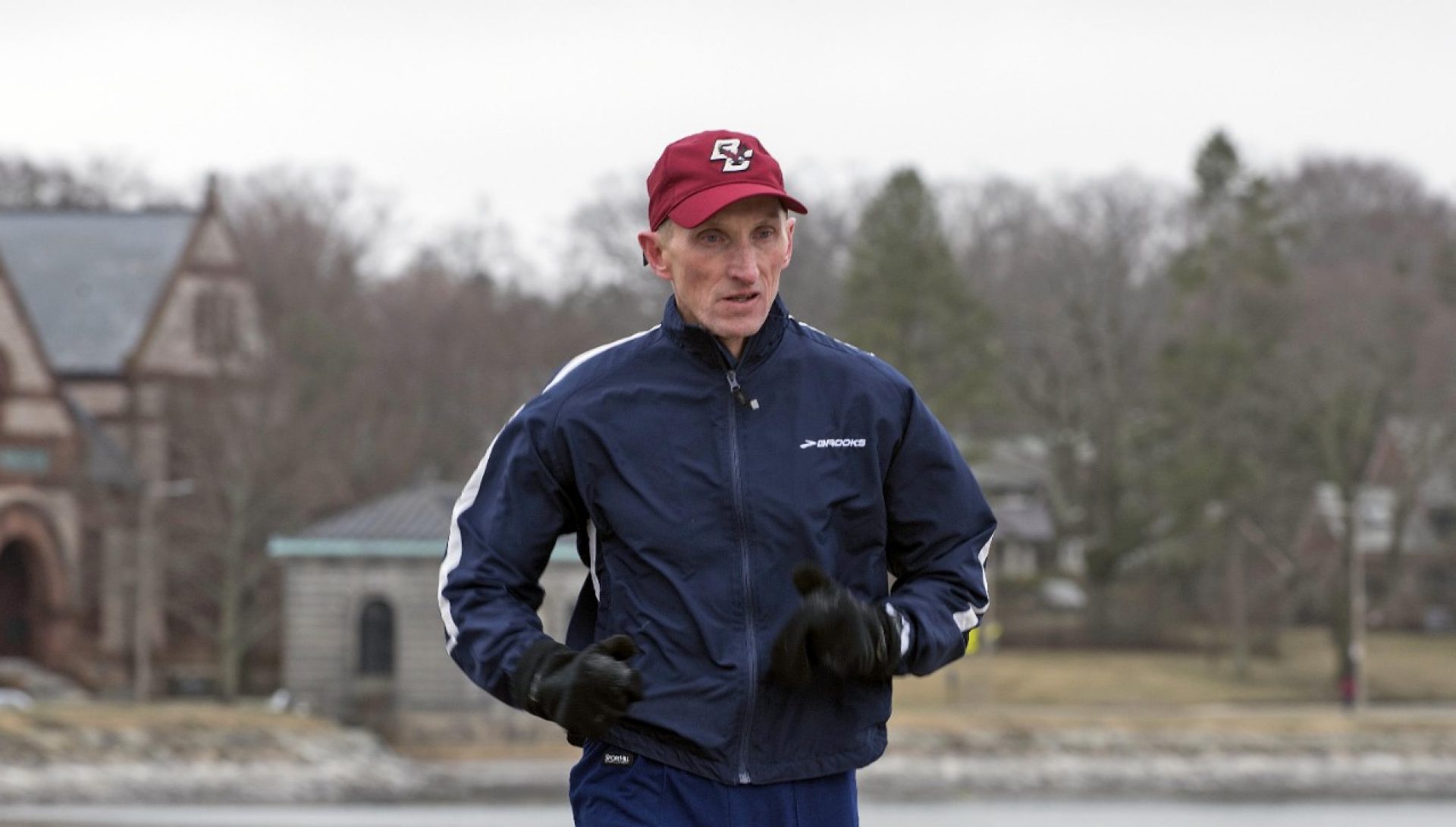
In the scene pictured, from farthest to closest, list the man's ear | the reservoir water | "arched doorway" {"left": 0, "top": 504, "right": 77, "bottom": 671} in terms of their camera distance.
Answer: "arched doorway" {"left": 0, "top": 504, "right": 77, "bottom": 671}, the reservoir water, the man's ear

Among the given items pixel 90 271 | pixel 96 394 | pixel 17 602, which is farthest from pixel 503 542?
pixel 90 271

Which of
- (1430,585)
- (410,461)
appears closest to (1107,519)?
(1430,585)

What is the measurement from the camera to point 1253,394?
58.1m

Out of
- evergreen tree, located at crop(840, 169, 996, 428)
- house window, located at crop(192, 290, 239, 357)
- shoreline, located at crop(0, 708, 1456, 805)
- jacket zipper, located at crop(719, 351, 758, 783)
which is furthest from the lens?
evergreen tree, located at crop(840, 169, 996, 428)

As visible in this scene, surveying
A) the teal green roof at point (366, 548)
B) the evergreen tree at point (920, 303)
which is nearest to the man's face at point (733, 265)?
the teal green roof at point (366, 548)

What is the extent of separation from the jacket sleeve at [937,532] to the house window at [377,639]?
41699 mm

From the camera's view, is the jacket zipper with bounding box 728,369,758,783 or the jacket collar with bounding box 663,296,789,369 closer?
the jacket zipper with bounding box 728,369,758,783

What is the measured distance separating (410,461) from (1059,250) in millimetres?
22841

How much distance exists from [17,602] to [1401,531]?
3269 centimetres

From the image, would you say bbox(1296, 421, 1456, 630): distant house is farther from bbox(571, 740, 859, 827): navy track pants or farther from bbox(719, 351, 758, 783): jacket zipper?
bbox(719, 351, 758, 783): jacket zipper

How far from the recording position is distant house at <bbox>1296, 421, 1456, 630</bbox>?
59.0 metres

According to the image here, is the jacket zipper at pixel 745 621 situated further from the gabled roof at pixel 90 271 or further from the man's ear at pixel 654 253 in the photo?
the gabled roof at pixel 90 271

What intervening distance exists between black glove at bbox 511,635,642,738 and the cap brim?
2.50 ft

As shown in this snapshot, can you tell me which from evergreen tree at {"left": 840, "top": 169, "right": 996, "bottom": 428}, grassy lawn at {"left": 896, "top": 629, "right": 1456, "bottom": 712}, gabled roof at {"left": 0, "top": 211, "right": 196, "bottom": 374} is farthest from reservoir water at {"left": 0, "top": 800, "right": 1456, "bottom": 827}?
gabled roof at {"left": 0, "top": 211, "right": 196, "bottom": 374}
